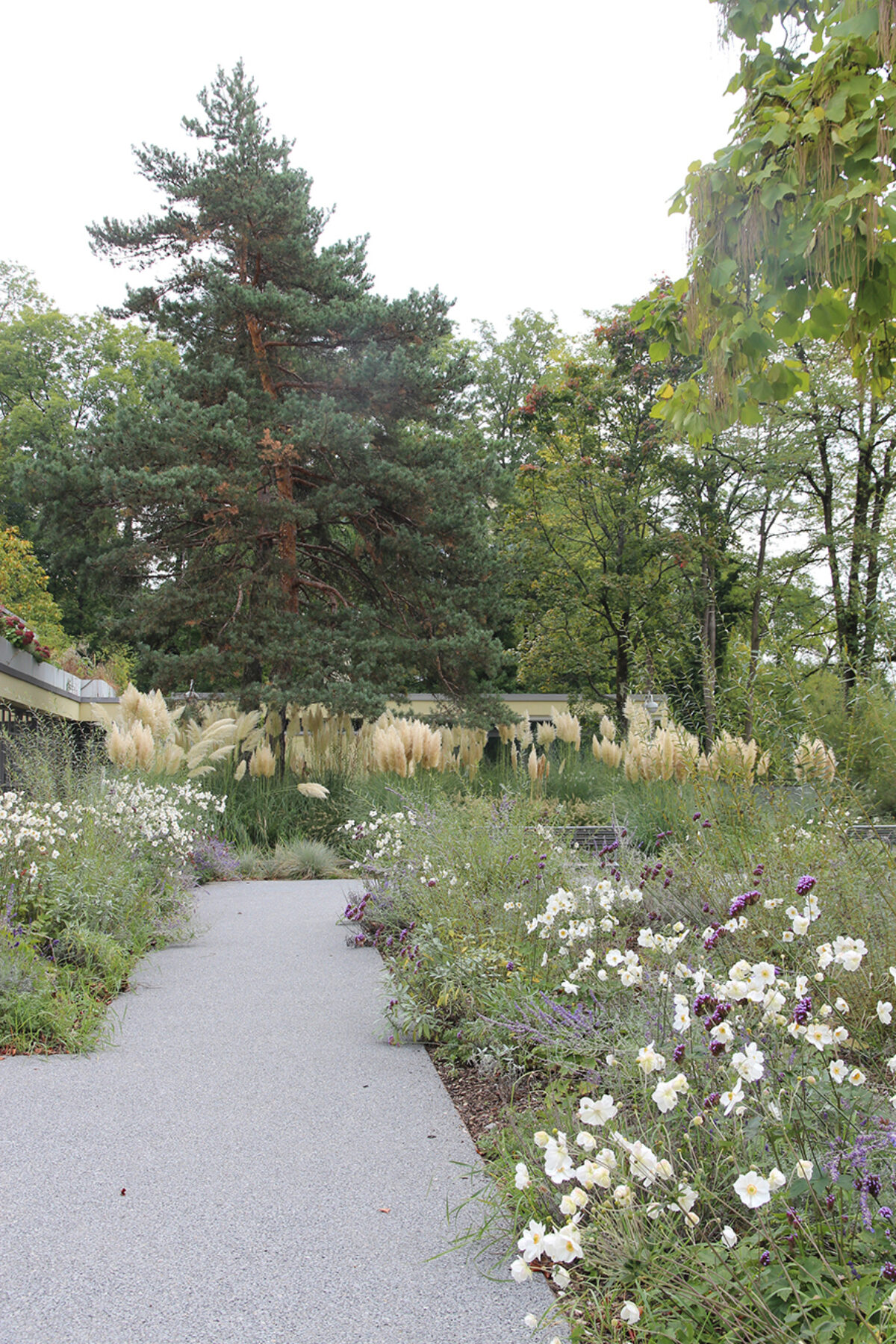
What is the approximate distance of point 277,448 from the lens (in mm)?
12156

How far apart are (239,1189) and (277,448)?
10.9 m

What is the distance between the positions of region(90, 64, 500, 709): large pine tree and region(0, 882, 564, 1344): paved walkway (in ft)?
26.5

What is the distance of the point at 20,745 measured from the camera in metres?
8.12

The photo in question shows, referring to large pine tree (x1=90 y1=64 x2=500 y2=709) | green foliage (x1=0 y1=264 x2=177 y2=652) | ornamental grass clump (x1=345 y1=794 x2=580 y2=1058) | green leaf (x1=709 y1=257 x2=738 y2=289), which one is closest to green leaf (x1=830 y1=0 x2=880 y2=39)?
green leaf (x1=709 y1=257 x2=738 y2=289)

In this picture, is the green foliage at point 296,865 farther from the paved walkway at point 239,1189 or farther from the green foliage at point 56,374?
the green foliage at point 56,374

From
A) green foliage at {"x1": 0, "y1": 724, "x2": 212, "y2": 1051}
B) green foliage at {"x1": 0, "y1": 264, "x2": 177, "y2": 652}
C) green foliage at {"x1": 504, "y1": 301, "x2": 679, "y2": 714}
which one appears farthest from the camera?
green foliage at {"x1": 0, "y1": 264, "x2": 177, "y2": 652}

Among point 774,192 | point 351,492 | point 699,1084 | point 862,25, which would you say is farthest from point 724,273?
point 351,492

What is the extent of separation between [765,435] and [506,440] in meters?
7.48

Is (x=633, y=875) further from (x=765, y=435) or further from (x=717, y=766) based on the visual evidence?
(x=765, y=435)

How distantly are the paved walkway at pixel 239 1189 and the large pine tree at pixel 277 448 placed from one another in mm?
8086

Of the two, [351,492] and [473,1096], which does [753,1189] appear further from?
[351,492]

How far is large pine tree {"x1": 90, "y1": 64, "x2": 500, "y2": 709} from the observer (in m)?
12.0

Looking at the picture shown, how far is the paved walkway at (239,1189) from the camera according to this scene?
1785 millimetres

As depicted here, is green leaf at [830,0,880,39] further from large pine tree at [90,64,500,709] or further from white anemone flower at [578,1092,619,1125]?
large pine tree at [90,64,500,709]
